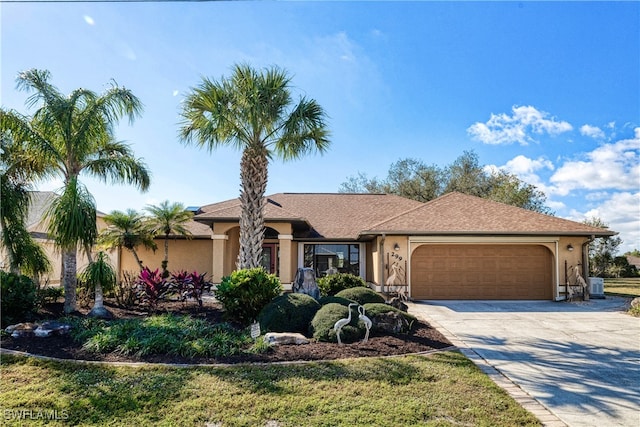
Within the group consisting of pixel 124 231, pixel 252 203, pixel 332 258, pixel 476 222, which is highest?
pixel 252 203

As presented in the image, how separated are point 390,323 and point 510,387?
9.55 feet

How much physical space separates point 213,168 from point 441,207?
9800 millimetres

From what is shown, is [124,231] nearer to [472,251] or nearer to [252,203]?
[252,203]

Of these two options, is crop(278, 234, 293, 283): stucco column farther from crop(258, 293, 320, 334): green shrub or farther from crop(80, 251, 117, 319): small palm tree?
crop(258, 293, 320, 334): green shrub

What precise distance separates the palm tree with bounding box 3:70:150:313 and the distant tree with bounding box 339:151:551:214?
25.8 metres

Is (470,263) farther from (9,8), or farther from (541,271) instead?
(9,8)

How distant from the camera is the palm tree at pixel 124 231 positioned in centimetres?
1581

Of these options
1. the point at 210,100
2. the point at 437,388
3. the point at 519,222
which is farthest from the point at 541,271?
the point at 210,100

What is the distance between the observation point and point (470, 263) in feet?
46.6

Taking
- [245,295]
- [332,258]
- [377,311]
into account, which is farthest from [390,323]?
[332,258]

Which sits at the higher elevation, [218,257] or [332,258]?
[218,257]

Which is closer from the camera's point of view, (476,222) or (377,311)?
(377,311)

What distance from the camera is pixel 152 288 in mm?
9586

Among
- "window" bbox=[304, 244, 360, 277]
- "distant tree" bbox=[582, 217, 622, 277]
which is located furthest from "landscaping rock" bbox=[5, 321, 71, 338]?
"distant tree" bbox=[582, 217, 622, 277]
